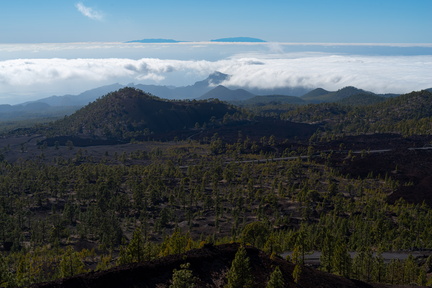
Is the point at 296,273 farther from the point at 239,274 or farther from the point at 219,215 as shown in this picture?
the point at 219,215

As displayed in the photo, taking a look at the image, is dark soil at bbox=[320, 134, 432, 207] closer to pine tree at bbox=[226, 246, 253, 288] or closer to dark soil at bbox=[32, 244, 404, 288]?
dark soil at bbox=[32, 244, 404, 288]

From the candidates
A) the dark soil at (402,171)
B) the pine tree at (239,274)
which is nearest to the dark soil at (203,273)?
the pine tree at (239,274)

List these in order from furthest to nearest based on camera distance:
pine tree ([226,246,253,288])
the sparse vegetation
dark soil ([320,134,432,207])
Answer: dark soil ([320,134,432,207]) → the sparse vegetation → pine tree ([226,246,253,288])

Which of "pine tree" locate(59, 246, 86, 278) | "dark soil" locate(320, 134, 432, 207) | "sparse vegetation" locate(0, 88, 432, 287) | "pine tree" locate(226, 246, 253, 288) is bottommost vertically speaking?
"dark soil" locate(320, 134, 432, 207)

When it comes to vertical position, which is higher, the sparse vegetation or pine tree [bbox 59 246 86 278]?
pine tree [bbox 59 246 86 278]

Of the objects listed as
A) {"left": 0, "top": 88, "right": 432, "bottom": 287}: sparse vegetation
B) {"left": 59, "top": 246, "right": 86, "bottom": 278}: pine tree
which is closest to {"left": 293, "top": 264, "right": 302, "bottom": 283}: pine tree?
{"left": 0, "top": 88, "right": 432, "bottom": 287}: sparse vegetation

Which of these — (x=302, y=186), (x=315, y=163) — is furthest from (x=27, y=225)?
(x=315, y=163)

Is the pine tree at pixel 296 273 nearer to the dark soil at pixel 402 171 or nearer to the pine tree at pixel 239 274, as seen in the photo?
the pine tree at pixel 239 274

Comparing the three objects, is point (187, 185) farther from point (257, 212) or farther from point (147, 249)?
point (147, 249)

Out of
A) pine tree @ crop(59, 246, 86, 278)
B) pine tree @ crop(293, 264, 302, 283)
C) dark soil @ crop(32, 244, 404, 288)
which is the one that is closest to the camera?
dark soil @ crop(32, 244, 404, 288)
